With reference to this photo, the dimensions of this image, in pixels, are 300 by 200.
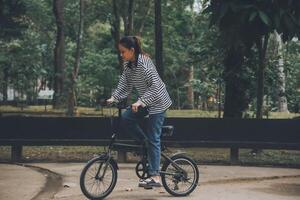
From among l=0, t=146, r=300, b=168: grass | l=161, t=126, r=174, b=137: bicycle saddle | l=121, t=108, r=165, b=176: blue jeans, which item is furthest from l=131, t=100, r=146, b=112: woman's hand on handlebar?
l=0, t=146, r=300, b=168: grass

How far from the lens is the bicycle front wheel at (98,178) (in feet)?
23.0

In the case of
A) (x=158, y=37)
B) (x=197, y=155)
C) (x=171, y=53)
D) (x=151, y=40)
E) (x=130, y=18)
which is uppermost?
(x=151, y=40)

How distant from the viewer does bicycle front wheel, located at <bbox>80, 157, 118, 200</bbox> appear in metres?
7.02

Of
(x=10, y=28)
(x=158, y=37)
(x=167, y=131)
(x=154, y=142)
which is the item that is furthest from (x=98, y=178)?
(x=10, y=28)

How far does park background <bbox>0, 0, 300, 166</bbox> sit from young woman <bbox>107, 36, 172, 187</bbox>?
306cm

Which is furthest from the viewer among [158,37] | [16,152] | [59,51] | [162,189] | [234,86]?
[59,51]

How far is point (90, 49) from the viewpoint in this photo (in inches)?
1670

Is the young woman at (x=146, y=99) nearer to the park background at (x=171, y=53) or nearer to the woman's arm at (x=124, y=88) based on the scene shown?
the woman's arm at (x=124, y=88)

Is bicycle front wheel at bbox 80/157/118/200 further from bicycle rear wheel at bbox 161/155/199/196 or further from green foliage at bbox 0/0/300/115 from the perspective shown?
green foliage at bbox 0/0/300/115

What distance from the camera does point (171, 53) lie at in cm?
4172

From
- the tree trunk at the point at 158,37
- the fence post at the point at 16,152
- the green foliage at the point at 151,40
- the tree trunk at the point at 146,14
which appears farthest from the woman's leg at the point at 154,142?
the tree trunk at the point at 146,14

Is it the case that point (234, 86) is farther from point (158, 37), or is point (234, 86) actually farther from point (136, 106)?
point (136, 106)

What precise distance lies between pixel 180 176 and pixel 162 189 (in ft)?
1.89

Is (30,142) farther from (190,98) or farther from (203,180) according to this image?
(190,98)
